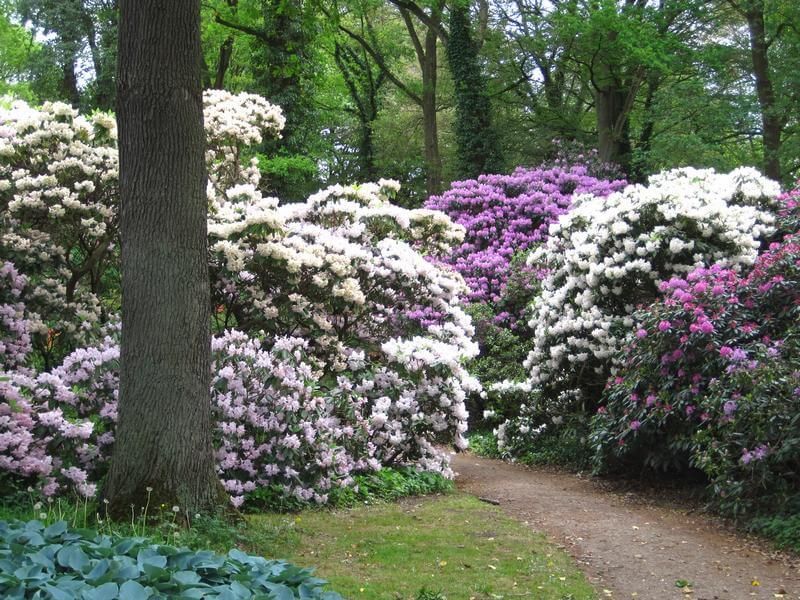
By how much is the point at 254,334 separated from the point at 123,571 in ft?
16.2

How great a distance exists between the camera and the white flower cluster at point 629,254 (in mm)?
8961

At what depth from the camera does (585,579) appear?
16.7 feet

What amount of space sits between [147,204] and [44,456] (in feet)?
6.33

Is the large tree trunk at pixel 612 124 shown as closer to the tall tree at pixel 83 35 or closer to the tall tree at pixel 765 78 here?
the tall tree at pixel 765 78

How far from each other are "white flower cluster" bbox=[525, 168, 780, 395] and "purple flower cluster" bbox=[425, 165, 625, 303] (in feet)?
13.2

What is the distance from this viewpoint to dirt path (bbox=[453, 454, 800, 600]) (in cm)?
498

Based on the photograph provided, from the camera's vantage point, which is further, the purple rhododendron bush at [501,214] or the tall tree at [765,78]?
the tall tree at [765,78]

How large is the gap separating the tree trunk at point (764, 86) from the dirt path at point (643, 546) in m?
13.0

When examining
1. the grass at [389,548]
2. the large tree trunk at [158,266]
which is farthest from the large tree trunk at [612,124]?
the large tree trunk at [158,266]

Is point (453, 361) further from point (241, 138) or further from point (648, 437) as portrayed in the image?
point (241, 138)

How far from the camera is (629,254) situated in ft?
29.9

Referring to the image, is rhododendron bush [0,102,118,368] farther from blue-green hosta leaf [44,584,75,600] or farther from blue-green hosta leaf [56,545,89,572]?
blue-green hosta leaf [44,584,75,600]

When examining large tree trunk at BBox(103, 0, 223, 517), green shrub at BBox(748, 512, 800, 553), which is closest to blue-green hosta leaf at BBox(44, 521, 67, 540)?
large tree trunk at BBox(103, 0, 223, 517)

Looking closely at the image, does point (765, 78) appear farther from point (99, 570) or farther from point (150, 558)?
point (99, 570)
